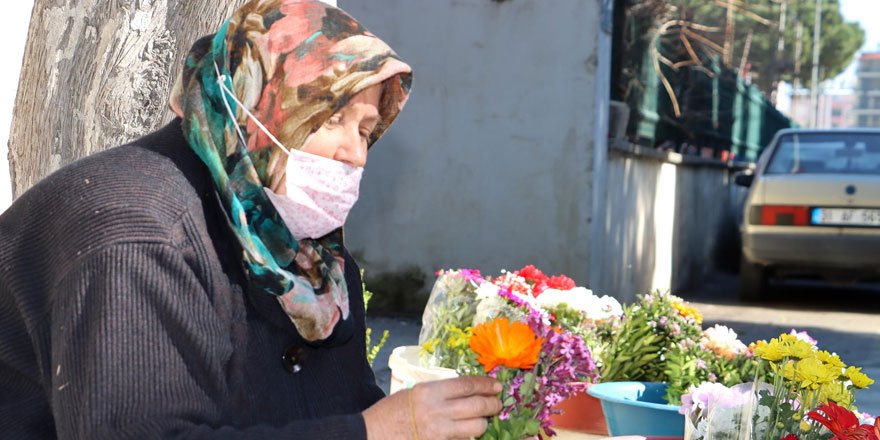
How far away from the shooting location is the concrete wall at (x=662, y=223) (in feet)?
30.4

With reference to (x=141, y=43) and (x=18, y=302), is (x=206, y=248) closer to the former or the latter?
(x=18, y=302)

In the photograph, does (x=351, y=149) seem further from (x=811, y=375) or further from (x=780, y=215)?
(x=780, y=215)

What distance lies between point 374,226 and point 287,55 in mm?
7059

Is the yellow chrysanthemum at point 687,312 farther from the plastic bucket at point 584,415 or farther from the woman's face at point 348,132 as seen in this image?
the woman's face at point 348,132

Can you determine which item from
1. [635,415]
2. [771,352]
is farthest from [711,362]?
[771,352]

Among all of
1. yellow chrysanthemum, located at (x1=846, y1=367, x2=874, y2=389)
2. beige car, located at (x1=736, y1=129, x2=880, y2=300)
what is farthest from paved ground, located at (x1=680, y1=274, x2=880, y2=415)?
yellow chrysanthemum, located at (x1=846, y1=367, x2=874, y2=389)

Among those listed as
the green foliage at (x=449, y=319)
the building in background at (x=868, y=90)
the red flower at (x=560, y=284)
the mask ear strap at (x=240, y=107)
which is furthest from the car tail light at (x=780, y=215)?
the building in background at (x=868, y=90)

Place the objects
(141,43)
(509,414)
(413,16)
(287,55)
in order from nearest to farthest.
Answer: (509,414) < (287,55) < (141,43) < (413,16)

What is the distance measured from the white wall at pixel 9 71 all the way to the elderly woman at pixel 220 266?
7.32ft

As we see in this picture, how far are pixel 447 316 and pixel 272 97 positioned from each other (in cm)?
105

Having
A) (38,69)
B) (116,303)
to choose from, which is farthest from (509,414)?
(38,69)

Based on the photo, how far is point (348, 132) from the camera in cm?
204

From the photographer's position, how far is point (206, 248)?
1821 mm

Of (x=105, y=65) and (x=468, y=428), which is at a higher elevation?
(x=105, y=65)
